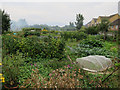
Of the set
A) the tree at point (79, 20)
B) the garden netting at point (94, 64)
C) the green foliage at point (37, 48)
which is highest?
the tree at point (79, 20)

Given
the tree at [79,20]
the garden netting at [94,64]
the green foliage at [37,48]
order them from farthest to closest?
1. the tree at [79,20]
2. the green foliage at [37,48]
3. the garden netting at [94,64]

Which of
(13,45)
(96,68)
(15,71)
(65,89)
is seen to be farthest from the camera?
(13,45)

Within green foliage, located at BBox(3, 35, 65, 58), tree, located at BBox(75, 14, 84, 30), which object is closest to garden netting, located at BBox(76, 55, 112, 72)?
green foliage, located at BBox(3, 35, 65, 58)

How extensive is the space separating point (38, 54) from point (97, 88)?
246 centimetres

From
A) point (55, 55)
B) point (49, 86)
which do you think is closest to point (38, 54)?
point (55, 55)

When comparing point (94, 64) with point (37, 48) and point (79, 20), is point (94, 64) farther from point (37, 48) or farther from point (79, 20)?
point (79, 20)

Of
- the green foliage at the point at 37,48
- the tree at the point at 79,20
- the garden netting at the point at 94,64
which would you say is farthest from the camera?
→ the tree at the point at 79,20

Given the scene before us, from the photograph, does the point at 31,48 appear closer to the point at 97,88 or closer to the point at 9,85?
the point at 9,85

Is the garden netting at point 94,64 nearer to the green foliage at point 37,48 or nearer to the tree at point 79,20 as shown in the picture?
the green foliage at point 37,48

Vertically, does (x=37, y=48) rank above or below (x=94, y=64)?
above

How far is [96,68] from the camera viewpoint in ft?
11.3

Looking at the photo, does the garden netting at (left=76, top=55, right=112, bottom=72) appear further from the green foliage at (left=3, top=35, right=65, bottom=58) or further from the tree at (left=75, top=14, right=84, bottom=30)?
the tree at (left=75, top=14, right=84, bottom=30)

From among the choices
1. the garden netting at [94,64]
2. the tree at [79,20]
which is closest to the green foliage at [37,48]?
the garden netting at [94,64]

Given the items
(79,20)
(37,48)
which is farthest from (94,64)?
(79,20)
